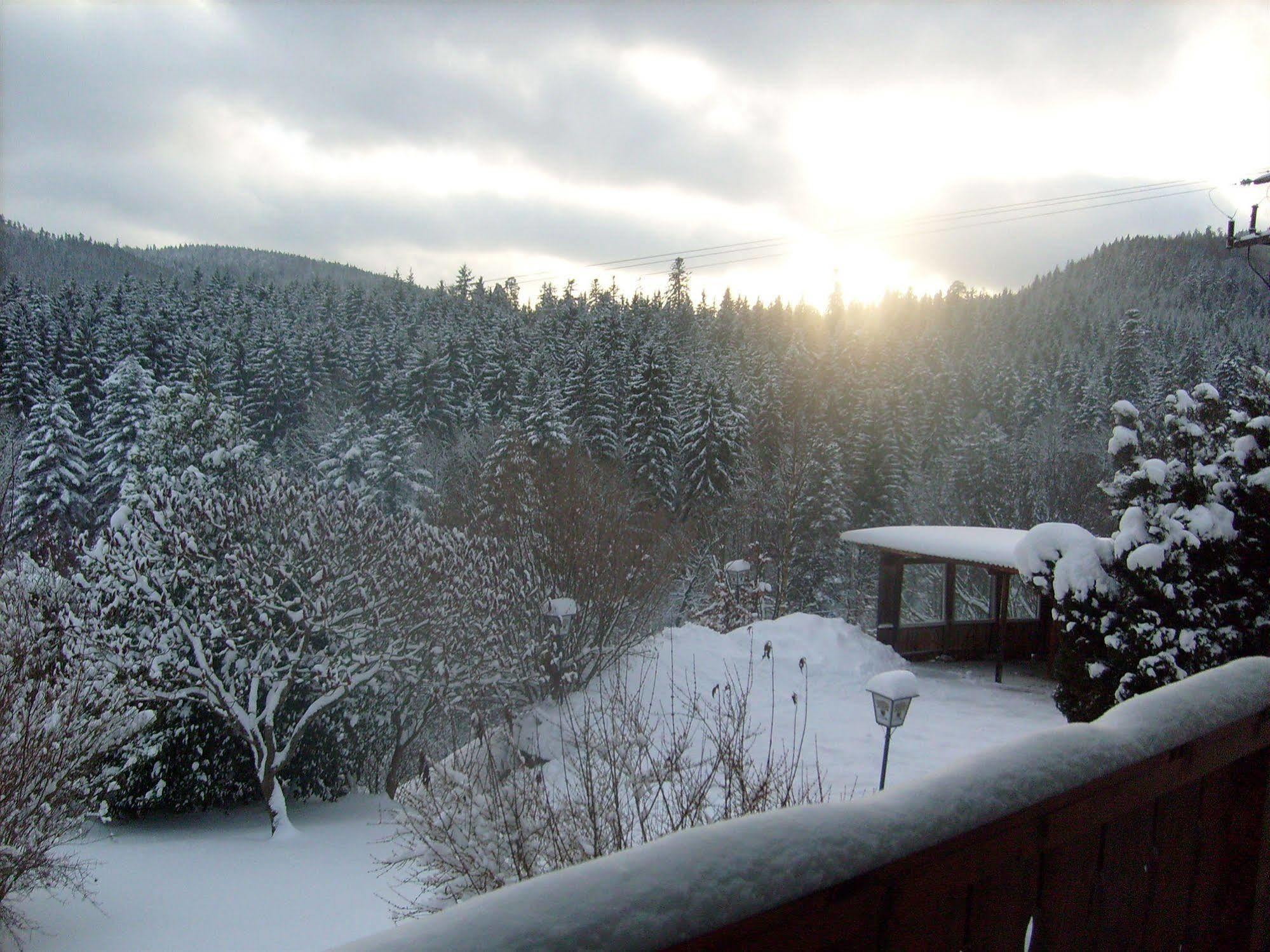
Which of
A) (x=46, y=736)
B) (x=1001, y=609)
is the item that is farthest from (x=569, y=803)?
(x=1001, y=609)

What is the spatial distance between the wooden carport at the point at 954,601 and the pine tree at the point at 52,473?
26.6m

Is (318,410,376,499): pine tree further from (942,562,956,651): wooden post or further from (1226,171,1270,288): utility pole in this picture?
(1226,171,1270,288): utility pole

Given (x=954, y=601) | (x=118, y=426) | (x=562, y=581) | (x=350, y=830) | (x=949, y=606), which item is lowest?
(x=350, y=830)

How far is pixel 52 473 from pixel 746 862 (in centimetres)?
3496

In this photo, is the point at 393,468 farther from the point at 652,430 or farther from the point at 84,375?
the point at 84,375

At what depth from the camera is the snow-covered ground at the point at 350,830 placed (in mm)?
9219

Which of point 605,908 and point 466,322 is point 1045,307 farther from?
point 605,908

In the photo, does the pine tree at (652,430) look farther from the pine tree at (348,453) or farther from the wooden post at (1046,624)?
the wooden post at (1046,624)

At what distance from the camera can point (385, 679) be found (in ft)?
48.9

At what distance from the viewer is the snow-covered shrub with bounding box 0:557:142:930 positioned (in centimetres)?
889

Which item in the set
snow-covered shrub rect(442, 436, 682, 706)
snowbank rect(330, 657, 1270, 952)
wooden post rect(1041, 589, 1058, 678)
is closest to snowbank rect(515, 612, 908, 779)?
snow-covered shrub rect(442, 436, 682, 706)

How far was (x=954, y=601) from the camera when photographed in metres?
16.2

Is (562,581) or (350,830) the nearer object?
(350,830)

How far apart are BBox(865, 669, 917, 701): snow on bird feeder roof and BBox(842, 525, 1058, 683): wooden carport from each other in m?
6.53
